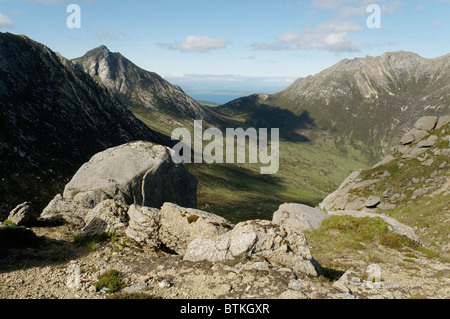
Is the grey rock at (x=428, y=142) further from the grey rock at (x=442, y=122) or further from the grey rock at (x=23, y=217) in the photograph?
the grey rock at (x=23, y=217)

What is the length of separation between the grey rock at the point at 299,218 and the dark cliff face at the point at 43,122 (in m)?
40.8

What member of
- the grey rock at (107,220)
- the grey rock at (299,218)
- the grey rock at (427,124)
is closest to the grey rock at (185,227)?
the grey rock at (107,220)

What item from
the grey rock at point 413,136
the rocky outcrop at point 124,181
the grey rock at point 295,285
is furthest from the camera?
the grey rock at point 413,136

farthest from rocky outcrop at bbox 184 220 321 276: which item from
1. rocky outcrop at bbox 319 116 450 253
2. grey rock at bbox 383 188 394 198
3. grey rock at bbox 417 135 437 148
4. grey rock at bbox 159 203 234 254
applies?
grey rock at bbox 417 135 437 148

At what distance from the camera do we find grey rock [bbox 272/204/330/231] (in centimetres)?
3064

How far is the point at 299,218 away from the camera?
31.7 m

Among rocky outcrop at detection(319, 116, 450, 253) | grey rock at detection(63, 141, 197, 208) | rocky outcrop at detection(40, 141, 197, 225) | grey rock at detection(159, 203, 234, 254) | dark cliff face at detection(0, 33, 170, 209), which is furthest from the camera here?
dark cliff face at detection(0, 33, 170, 209)

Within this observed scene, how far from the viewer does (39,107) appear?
71625 millimetres

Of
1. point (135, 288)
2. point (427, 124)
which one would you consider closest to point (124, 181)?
point (135, 288)

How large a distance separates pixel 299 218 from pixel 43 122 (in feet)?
218

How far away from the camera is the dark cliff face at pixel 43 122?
166 ft

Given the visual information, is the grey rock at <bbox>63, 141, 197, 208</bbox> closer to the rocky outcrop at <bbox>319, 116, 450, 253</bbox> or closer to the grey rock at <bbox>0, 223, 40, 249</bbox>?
the grey rock at <bbox>0, 223, 40, 249</bbox>

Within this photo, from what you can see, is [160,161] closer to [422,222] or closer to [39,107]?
[422,222]

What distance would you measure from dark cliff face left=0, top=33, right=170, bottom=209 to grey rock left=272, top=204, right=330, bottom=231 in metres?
40.8
